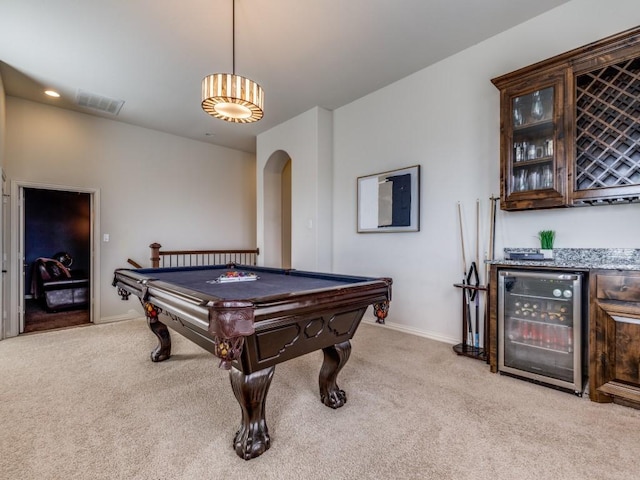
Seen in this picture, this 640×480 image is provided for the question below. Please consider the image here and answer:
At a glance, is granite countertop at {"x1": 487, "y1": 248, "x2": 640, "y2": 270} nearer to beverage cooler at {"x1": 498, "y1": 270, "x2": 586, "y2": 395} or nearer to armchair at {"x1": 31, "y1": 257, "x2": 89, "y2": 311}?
beverage cooler at {"x1": 498, "y1": 270, "x2": 586, "y2": 395}

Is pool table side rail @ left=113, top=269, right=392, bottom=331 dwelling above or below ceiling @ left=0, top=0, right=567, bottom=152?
below

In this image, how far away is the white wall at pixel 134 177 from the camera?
4281mm

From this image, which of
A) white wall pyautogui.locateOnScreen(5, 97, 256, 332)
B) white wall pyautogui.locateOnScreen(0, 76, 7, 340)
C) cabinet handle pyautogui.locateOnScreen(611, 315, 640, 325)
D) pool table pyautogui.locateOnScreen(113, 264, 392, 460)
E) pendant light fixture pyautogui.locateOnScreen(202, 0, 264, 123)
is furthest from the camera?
white wall pyautogui.locateOnScreen(5, 97, 256, 332)

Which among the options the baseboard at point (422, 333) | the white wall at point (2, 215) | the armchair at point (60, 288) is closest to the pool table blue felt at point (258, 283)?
the baseboard at point (422, 333)

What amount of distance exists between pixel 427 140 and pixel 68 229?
813 cm

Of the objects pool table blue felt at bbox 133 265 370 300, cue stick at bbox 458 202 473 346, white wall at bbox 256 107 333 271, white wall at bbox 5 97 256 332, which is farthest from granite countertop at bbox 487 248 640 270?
white wall at bbox 5 97 256 332

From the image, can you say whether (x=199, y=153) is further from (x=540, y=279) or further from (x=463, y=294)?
(x=540, y=279)

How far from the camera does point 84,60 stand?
3318 mm

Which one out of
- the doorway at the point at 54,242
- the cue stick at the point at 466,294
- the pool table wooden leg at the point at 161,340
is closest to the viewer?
the pool table wooden leg at the point at 161,340

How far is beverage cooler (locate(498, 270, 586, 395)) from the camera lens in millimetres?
2211

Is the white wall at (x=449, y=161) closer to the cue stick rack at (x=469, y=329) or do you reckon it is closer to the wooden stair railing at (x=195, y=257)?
the cue stick rack at (x=469, y=329)

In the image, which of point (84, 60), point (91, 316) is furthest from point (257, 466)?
point (91, 316)

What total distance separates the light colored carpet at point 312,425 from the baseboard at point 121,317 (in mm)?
1777

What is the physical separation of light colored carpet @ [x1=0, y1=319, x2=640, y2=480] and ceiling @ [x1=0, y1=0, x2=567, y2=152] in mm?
3054
